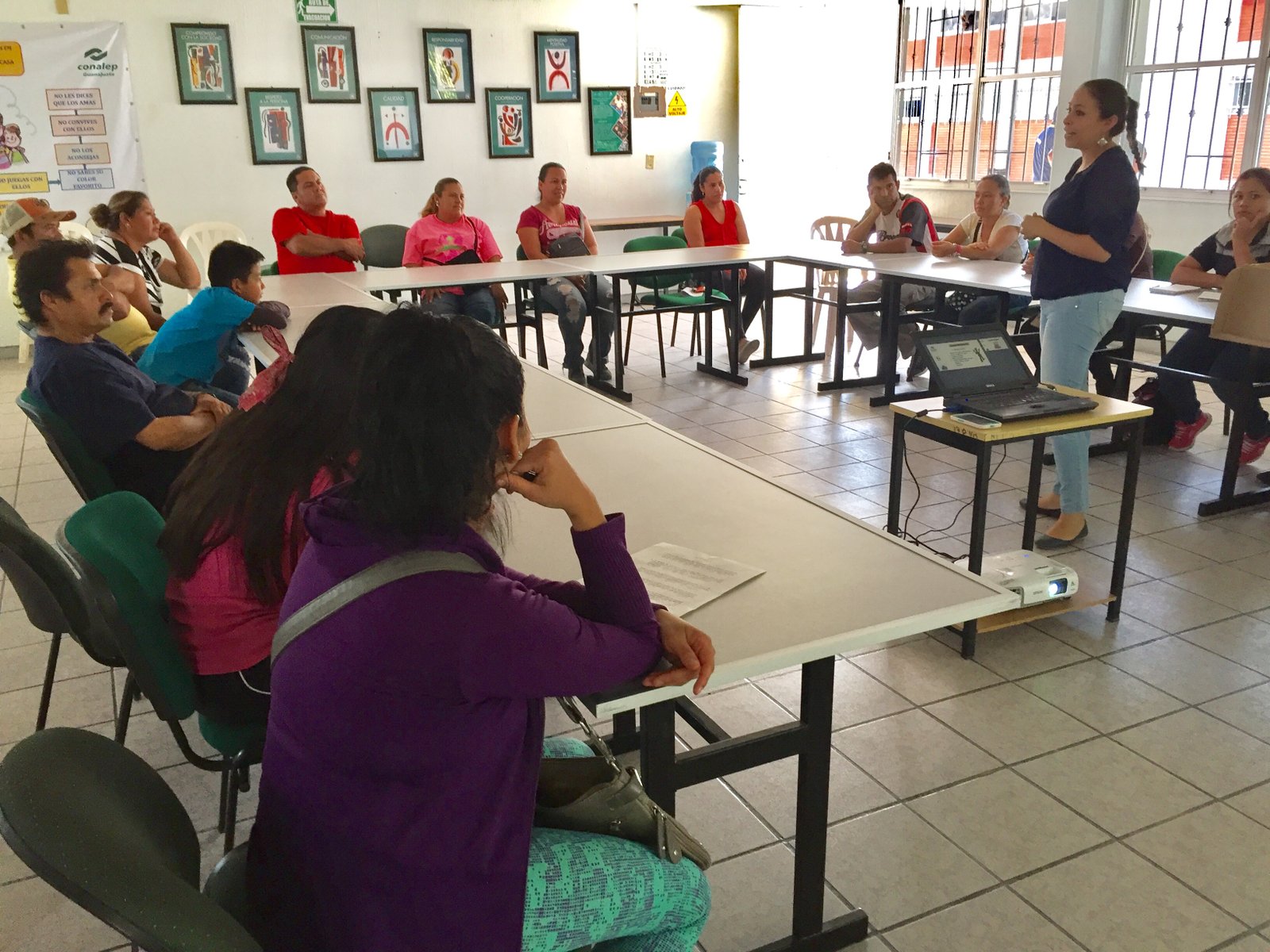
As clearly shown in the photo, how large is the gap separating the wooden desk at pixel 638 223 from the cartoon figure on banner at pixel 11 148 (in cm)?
386

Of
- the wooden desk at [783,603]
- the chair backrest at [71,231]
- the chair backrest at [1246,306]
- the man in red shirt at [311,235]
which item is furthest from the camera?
the man in red shirt at [311,235]

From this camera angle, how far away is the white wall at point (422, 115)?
21.7 ft

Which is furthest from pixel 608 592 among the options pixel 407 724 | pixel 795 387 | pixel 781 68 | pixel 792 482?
pixel 781 68

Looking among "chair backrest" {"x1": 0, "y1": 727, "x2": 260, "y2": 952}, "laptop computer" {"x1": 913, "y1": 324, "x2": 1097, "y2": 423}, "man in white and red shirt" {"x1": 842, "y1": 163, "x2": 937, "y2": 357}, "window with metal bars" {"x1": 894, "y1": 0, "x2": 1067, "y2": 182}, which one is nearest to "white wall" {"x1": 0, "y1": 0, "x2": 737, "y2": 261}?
"window with metal bars" {"x1": 894, "y1": 0, "x2": 1067, "y2": 182}

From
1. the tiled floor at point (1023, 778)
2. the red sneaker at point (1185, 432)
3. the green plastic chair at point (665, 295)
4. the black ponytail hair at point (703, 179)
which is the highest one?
the black ponytail hair at point (703, 179)

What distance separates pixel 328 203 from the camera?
7.14 metres

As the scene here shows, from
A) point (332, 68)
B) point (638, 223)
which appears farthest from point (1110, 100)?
point (332, 68)

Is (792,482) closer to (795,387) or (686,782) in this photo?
(795,387)

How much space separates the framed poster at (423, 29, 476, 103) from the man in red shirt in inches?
79.6

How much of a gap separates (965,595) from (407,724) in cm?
87

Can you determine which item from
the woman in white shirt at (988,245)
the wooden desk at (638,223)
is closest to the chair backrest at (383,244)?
the wooden desk at (638,223)

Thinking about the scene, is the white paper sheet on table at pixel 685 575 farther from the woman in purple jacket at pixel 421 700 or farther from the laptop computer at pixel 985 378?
the laptop computer at pixel 985 378

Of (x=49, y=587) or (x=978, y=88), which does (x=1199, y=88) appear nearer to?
(x=978, y=88)

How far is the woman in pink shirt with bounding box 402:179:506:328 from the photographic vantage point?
5605 millimetres
